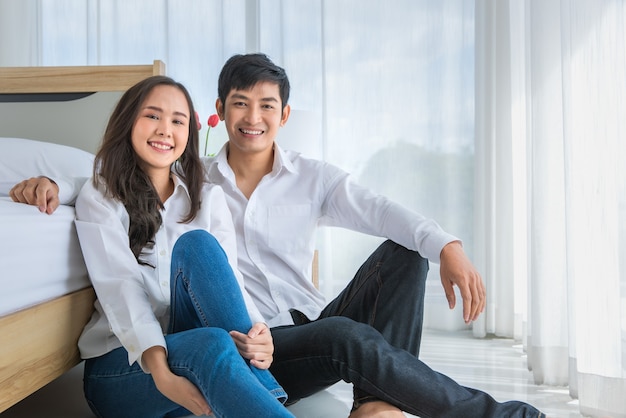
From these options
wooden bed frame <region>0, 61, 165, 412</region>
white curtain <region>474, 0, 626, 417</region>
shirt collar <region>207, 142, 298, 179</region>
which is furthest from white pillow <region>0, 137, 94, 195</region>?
white curtain <region>474, 0, 626, 417</region>

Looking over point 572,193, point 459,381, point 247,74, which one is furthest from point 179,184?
point 459,381

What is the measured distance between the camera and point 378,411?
121 cm

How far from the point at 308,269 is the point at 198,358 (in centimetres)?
64

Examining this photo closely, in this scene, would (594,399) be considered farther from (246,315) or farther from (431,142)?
(431,142)

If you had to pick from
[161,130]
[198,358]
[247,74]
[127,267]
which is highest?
[247,74]

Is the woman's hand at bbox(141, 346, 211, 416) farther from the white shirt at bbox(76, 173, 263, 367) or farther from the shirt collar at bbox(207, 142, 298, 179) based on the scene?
the shirt collar at bbox(207, 142, 298, 179)

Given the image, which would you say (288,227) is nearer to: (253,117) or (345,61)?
(253,117)

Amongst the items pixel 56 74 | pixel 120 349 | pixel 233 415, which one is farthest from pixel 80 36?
pixel 233 415

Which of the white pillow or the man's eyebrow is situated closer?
the man's eyebrow

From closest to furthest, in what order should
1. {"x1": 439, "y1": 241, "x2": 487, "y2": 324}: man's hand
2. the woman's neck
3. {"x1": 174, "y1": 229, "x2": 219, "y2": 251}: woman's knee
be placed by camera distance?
1. {"x1": 174, "y1": 229, "x2": 219, "y2": 251}: woman's knee
2. {"x1": 439, "y1": 241, "x2": 487, "y2": 324}: man's hand
3. the woman's neck

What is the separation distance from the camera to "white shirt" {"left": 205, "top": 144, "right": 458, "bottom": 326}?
1549 millimetres

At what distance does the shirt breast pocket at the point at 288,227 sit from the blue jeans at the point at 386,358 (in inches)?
10.5

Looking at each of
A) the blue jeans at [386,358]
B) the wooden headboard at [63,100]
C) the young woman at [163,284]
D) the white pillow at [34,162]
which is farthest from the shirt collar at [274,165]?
the wooden headboard at [63,100]

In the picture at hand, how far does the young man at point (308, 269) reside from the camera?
122 cm
